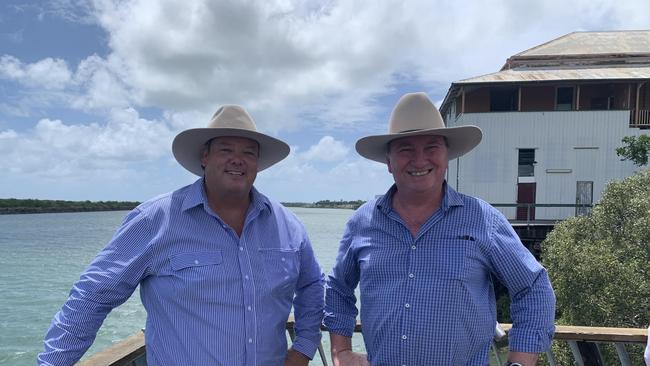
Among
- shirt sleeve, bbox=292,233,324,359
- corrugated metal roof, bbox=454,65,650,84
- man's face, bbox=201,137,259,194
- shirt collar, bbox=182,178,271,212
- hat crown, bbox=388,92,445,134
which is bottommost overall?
shirt sleeve, bbox=292,233,324,359

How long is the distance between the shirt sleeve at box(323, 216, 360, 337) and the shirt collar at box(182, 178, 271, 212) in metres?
0.42

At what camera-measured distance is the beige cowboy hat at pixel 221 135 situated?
221 cm

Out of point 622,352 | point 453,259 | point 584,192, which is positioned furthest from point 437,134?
point 584,192

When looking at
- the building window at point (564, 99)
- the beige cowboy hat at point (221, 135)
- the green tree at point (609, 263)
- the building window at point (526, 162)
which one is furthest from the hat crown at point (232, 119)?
the building window at point (564, 99)

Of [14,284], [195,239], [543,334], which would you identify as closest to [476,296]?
[543,334]

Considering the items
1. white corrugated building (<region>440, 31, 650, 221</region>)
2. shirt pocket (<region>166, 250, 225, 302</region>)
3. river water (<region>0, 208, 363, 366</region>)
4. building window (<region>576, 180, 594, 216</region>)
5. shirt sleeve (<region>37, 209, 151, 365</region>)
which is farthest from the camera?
building window (<region>576, 180, 594, 216</region>)

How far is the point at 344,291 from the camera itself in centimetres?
235

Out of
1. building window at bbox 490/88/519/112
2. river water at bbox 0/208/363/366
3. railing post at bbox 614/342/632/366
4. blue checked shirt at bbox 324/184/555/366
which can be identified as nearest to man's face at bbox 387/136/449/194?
blue checked shirt at bbox 324/184/555/366

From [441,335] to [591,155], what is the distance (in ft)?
68.4

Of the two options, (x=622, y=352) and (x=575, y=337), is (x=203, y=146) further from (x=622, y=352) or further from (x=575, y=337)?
(x=622, y=352)

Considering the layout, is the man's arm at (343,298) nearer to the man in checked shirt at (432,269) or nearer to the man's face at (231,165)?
the man in checked shirt at (432,269)

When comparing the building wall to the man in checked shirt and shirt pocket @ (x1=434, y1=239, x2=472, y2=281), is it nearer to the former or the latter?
the man in checked shirt

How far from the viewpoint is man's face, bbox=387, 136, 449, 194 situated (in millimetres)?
2119

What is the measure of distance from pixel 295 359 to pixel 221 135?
1133 millimetres
